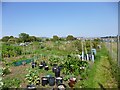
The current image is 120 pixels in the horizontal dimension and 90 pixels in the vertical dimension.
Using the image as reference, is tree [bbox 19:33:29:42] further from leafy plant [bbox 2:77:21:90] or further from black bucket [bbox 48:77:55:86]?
black bucket [bbox 48:77:55:86]

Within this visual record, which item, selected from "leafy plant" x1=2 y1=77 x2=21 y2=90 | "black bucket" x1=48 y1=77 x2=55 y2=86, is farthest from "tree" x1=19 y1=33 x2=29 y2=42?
"black bucket" x1=48 y1=77 x2=55 y2=86

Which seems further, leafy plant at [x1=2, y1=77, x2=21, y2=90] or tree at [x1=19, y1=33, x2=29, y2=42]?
tree at [x1=19, y1=33, x2=29, y2=42]

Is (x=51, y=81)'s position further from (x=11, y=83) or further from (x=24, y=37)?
(x=24, y=37)

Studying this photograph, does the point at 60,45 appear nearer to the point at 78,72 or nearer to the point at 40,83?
the point at 78,72

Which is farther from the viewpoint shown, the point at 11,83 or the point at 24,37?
the point at 24,37

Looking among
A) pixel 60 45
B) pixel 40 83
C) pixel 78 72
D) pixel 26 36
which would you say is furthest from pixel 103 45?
pixel 40 83

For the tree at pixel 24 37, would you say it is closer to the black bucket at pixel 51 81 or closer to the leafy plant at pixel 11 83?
the leafy plant at pixel 11 83

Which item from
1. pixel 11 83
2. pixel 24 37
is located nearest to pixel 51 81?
pixel 11 83

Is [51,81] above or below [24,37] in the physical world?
below

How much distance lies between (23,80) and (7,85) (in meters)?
0.44

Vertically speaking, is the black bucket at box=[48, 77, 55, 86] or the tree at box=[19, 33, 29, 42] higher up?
the tree at box=[19, 33, 29, 42]

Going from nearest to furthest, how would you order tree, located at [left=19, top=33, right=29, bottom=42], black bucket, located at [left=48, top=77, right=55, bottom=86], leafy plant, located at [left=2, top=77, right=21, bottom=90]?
leafy plant, located at [left=2, top=77, right=21, bottom=90] → black bucket, located at [left=48, top=77, right=55, bottom=86] → tree, located at [left=19, top=33, right=29, bottom=42]

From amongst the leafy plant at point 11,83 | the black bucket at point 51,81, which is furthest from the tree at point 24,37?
the black bucket at point 51,81

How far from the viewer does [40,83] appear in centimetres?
390
